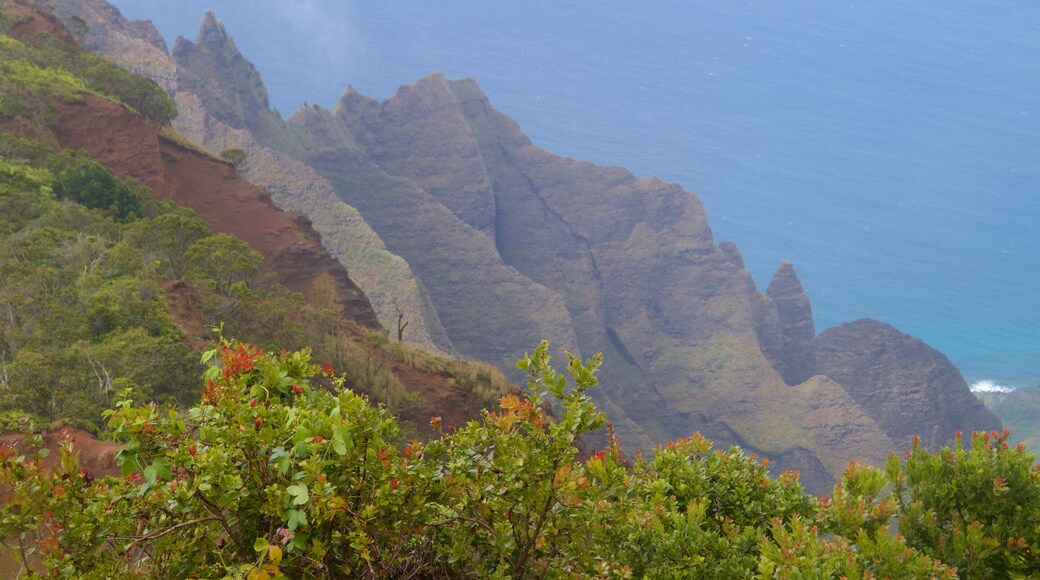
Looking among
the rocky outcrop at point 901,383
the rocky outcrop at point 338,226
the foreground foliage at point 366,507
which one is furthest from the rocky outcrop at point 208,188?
the rocky outcrop at point 901,383

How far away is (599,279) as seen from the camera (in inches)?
7249

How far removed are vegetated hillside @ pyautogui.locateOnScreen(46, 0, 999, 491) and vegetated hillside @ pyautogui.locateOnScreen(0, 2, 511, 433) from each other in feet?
218

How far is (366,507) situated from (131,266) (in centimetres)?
3039

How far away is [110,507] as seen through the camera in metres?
5.69

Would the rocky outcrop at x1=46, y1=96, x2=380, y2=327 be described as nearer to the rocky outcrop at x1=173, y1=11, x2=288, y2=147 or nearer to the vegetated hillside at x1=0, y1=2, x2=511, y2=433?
the vegetated hillside at x1=0, y1=2, x2=511, y2=433

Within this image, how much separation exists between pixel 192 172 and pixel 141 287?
3298 centimetres

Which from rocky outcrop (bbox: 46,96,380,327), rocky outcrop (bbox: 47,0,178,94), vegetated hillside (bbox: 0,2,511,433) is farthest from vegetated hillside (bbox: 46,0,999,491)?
vegetated hillside (bbox: 0,2,511,433)

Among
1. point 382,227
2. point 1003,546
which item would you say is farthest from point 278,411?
point 382,227

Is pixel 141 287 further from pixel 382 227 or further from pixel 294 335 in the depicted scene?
pixel 382 227

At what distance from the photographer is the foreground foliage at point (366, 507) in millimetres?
5400

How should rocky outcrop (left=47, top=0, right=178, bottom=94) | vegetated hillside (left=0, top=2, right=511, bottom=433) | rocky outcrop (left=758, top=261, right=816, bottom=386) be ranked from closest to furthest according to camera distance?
vegetated hillside (left=0, top=2, right=511, bottom=433) < rocky outcrop (left=47, top=0, right=178, bottom=94) < rocky outcrop (left=758, top=261, right=816, bottom=386)

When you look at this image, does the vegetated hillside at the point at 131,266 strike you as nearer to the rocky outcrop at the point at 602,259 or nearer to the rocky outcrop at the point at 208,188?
the rocky outcrop at the point at 208,188

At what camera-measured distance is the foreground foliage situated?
5.40 meters

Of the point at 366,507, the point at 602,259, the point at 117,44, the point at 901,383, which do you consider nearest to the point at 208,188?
the point at 366,507
